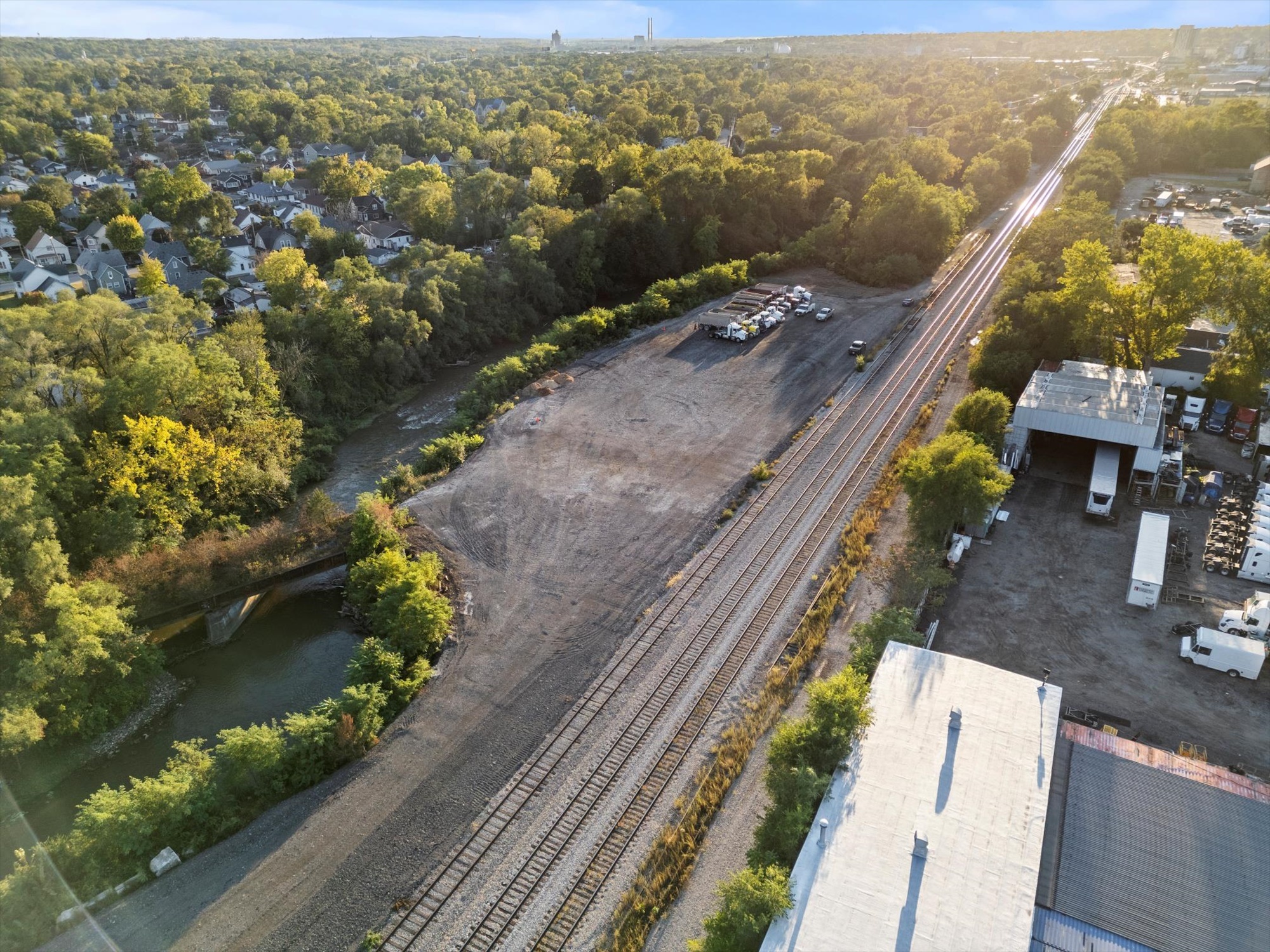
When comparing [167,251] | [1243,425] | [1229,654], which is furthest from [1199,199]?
[167,251]

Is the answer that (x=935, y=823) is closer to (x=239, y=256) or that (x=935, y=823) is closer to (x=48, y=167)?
(x=239, y=256)

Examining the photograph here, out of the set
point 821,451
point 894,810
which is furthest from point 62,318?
point 894,810

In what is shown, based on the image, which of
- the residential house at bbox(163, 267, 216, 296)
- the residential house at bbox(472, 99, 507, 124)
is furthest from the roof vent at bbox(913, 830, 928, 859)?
the residential house at bbox(472, 99, 507, 124)

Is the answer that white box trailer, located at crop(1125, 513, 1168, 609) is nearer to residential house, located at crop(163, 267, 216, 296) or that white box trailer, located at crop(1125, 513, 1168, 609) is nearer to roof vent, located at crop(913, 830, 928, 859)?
roof vent, located at crop(913, 830, 928, 859)

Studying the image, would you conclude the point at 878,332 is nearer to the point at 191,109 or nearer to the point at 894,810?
the point at 894,810

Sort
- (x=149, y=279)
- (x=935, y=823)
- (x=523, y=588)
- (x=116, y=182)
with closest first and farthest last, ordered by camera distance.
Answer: (x=935, y=823) → (x=523, y=588) → (x=149, y=279) → (x=116, y=182)
